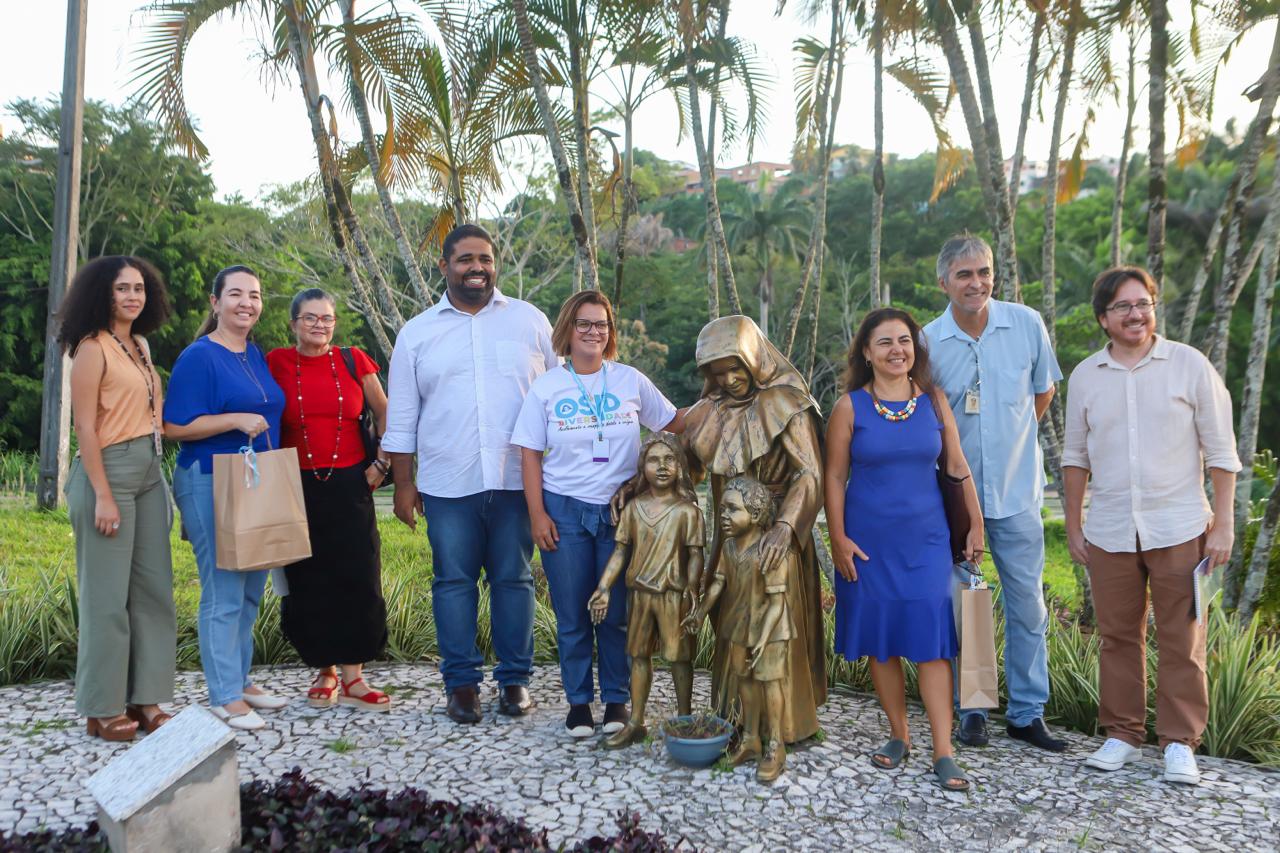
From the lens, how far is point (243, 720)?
460 cm

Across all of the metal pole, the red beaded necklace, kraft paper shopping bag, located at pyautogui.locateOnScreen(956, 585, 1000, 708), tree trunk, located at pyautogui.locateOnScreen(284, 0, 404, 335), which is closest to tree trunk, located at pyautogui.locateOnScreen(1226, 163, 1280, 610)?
kraft paper shopping bag, located at pyautogui.locateOnScreen(956, 585, 1000, 708)

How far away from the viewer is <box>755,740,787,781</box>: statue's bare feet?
13.0 ft

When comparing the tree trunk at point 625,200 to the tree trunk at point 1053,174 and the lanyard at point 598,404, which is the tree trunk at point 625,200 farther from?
the lanyard at point 598,404

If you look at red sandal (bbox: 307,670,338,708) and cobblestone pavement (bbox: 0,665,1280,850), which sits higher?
red sandal (bbox: 307,670,338,708)

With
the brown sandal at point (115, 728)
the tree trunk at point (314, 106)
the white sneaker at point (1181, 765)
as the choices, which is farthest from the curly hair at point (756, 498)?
the tree trunk at point (314, 106)

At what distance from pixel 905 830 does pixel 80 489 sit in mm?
3572

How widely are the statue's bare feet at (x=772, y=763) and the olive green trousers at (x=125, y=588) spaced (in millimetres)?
2656

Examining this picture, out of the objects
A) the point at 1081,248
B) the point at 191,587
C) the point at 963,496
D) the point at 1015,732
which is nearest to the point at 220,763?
the point at 963,496

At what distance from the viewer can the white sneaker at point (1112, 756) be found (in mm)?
4176

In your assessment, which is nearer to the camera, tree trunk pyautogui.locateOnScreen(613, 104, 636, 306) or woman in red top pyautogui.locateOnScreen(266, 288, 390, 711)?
woman in red top pyautogui.locateOnScreen(266, 288, 390, 711)

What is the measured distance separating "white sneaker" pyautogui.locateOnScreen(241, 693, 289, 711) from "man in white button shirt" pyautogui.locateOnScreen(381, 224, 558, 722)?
2.83 feet

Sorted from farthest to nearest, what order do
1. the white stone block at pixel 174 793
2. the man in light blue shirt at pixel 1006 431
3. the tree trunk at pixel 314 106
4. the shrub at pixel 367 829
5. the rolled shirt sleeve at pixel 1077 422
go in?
1. the tree trunk at pixel 314 106
2. the man in light blue shirt at pixel 1006 431
3. the rolled shirt sleeve at pixel 1077 422
4. the shrub at pixel 367 829
5. the white stone block at pixel 174 793

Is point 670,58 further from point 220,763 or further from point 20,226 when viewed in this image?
point 20,226

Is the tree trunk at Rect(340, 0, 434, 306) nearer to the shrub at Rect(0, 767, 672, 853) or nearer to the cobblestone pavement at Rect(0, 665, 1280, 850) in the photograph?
the cobblestone pavement at Rect(0, 665, 1280, 850)
